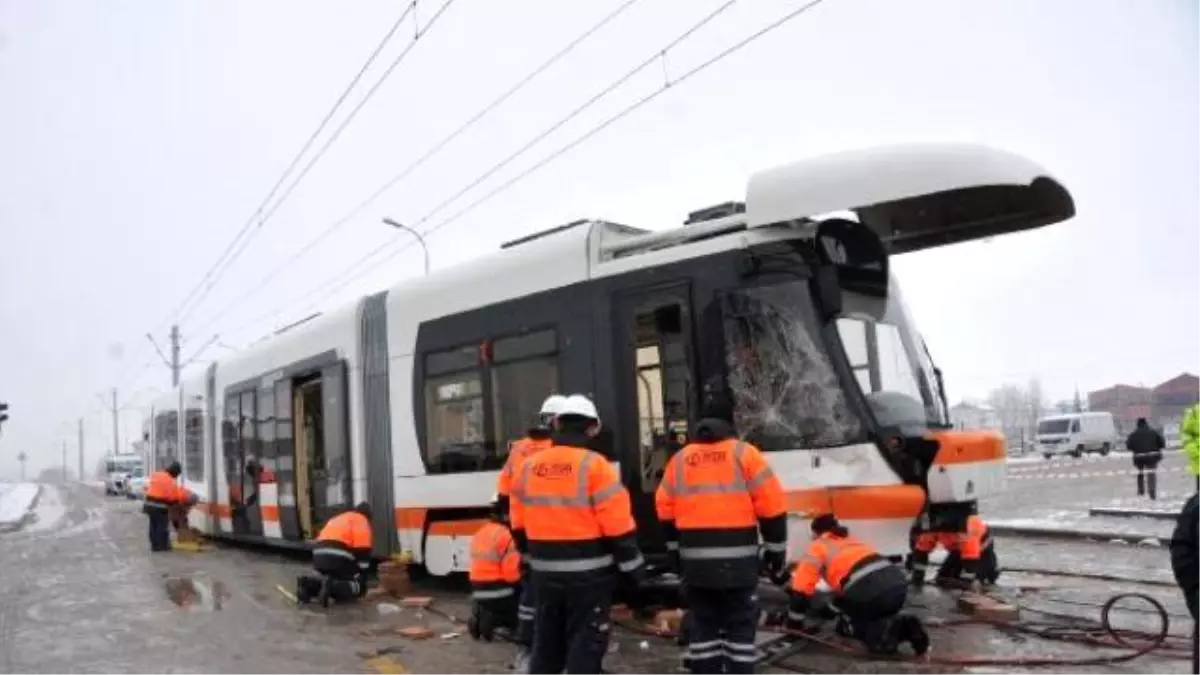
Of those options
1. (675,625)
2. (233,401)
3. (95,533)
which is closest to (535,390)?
(675,625)

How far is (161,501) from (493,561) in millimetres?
10289

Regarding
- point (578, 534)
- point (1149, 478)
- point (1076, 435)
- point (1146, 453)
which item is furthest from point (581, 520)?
point (1076, 435)

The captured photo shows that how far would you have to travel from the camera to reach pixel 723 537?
17.7ft

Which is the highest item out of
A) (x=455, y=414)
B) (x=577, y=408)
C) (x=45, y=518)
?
(x=455, y=414)

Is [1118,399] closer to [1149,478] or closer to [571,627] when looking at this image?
[1149,478]

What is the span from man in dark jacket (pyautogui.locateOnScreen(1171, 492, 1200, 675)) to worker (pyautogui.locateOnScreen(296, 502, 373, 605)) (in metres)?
7.48

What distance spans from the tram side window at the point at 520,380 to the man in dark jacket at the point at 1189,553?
5159mm

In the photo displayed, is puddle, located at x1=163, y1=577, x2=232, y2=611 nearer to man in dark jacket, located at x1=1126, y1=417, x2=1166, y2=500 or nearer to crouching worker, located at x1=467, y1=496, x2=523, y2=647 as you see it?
crouching worker, located at x1=467, y1=496, x2=523, y2=647

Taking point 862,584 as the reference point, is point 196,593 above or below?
below

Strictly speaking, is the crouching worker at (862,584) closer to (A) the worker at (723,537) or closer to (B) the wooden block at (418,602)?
(A) the worker at (723,537)

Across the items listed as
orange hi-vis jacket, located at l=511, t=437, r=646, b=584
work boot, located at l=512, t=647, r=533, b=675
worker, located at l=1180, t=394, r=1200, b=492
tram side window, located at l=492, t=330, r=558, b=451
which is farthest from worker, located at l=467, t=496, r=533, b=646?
worker, located at l=1180, t=394, r=1200, b=492

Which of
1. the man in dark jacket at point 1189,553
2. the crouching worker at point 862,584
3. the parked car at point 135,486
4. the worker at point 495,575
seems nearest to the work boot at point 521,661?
the worker at point 495,575

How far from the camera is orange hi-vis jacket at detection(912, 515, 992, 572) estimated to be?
8234 millimetres

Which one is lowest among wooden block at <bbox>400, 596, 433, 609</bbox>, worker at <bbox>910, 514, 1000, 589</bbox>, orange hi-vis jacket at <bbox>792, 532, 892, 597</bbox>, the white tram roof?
wooden block at <bbox>400, 596, 433, 609</bbox>
